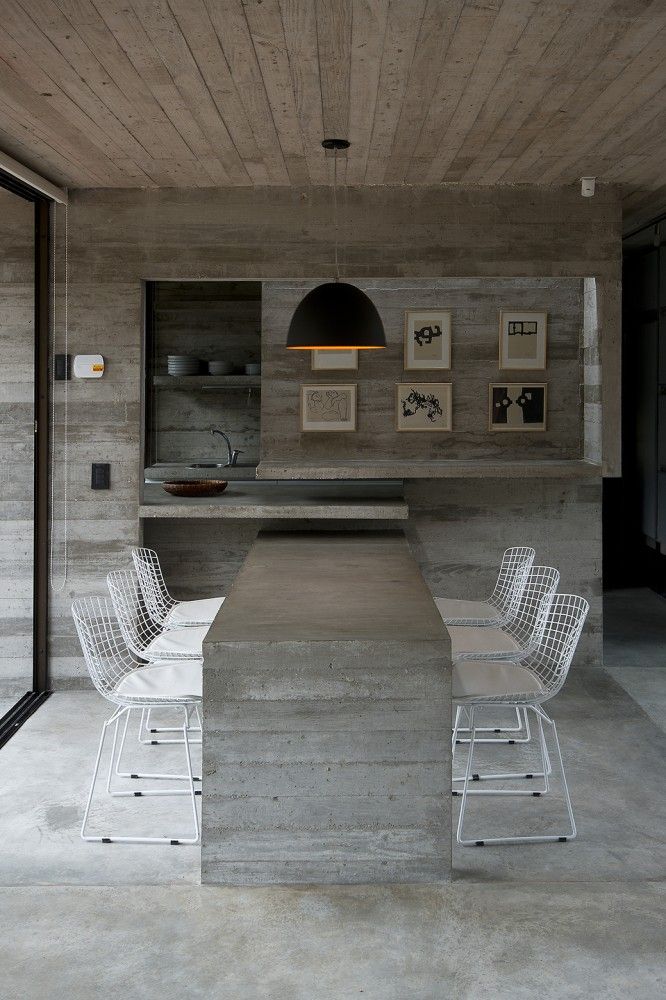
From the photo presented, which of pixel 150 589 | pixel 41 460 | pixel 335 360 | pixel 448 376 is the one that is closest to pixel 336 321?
pixel 150 589

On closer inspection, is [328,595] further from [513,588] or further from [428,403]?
[428,403]

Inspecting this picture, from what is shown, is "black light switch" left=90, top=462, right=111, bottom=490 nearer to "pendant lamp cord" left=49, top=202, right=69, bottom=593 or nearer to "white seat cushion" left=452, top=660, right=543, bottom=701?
"pendant lamp cord" left=49, top=202, right=69, bottom=593

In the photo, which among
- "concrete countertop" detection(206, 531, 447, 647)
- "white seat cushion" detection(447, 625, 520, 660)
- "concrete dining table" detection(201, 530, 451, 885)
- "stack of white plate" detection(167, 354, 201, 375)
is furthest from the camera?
"stack of white plate" detection(167, 354, 201, 375)

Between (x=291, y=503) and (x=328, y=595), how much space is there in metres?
1.87

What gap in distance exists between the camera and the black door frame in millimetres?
5715

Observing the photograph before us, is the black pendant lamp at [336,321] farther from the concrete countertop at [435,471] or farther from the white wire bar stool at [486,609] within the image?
the concrete countertop at [435,471]

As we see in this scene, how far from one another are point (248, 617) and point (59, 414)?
2858mm

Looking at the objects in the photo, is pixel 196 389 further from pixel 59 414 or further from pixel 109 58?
pixel 109 58

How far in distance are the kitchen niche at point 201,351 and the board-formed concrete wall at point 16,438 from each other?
5.54ft

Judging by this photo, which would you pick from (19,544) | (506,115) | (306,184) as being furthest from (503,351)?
(19,544)

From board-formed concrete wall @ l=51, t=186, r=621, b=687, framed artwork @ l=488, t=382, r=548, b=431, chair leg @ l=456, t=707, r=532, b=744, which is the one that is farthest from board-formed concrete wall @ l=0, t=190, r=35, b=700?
framed artwork @ l=488, t=382, r=548, b=431

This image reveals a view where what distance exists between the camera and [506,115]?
435 cm

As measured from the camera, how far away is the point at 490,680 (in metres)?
3.85

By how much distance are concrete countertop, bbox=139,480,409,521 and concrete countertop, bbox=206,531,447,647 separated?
0.15 m
